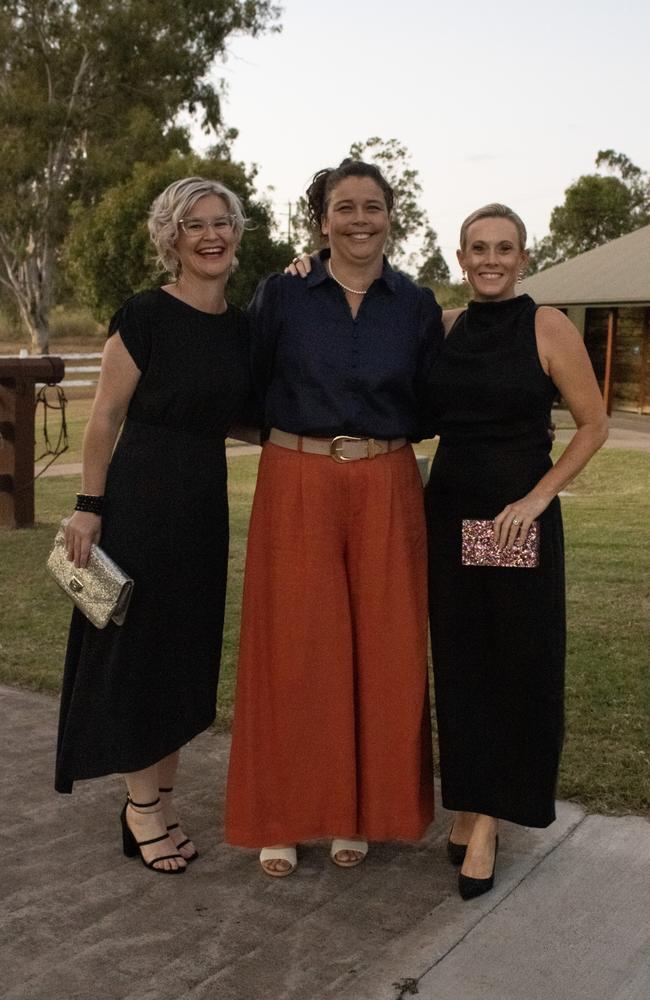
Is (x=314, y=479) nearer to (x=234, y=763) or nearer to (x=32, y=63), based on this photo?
(x=234, y=763)

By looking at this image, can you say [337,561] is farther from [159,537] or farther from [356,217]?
[356,217]

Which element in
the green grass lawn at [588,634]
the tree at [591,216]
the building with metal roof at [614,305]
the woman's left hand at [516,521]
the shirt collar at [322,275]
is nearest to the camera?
the woman's left hand at [516,521]

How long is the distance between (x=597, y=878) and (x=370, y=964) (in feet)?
2.57

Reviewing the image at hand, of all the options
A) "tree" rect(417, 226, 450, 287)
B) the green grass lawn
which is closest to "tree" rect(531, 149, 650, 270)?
"tree" rect(417, 226, 450, 287)

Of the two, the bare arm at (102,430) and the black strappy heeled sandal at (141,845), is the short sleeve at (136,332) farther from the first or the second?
the black strappy heeled sandal at (141,845)

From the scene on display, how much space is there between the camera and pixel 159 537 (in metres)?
3.37

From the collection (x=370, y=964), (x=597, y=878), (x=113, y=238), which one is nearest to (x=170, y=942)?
(x=370, y=964)

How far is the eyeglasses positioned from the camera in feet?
10.8

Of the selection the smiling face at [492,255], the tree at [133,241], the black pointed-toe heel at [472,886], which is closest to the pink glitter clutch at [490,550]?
the smiling face at [492,255]

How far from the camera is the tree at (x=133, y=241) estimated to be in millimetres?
33500

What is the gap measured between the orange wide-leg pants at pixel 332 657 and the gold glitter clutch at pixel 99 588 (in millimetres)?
403

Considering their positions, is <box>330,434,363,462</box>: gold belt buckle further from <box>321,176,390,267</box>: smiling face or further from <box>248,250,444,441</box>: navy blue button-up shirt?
<box>321,176,390,267</box>: smiling face

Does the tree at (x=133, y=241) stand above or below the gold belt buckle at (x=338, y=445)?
above

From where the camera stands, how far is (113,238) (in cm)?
3338
